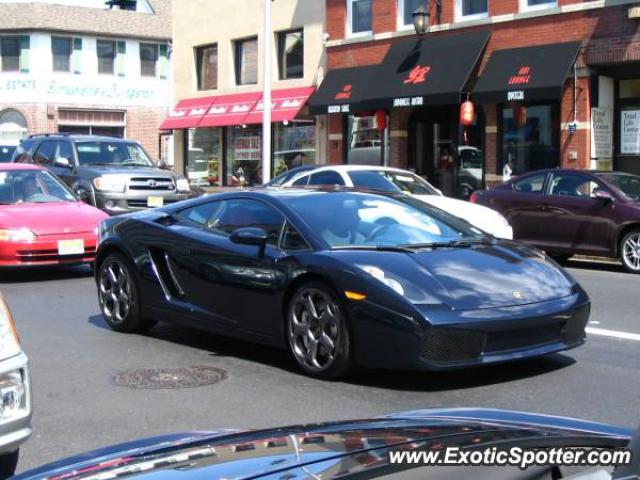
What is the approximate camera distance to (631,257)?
12828mm

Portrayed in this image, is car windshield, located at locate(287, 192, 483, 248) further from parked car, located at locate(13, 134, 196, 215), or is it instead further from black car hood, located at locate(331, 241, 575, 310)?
parked car, located at locate(13, 134, 196, 215)

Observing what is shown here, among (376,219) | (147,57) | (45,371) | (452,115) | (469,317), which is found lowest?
(45,371)

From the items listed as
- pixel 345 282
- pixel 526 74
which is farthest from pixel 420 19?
pixel 345 282

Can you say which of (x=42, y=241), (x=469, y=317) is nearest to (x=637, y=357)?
(x=469, y=317)

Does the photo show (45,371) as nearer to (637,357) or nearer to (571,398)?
(571,398)

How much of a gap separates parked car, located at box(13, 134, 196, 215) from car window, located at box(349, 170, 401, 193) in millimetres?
4199

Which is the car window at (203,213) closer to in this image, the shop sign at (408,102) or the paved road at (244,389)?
the paved road at (244,389)

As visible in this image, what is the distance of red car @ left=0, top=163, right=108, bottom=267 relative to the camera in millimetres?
11453

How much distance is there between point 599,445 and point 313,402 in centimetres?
365

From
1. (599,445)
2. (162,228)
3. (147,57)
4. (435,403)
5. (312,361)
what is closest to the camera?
(599,445)

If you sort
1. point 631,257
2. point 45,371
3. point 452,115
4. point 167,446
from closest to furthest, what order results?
point 167,446 < point 45,371 < point 631,257 < point 452,115

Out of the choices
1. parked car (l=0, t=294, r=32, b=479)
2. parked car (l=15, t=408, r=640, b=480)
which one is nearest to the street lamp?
parked car (l=0, t=294, r=32, b=479)

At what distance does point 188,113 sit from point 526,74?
1363cm

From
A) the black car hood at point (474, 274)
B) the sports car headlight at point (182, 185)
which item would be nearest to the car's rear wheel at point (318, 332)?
the black car hood at point (474, 274)
